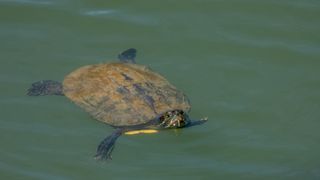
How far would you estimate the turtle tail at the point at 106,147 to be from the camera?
6.27 metres

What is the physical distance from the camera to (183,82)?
24.1 feet

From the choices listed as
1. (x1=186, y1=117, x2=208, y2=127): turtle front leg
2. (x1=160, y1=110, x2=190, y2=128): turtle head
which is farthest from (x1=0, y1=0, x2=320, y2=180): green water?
(x1=160, y1=110, x2=190, y2=128): turtle head

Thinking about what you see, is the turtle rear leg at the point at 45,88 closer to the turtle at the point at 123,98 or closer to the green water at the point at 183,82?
the turtle at the point at 123,98

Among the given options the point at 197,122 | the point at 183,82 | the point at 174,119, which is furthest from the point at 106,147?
the point at 183,82

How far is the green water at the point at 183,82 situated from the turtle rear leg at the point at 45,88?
103 mm

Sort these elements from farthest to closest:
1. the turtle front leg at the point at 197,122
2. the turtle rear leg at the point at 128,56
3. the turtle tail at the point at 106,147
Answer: the turtle rear leg at the point at 128,56, the turtle front leg at the point at 197,122, the turtle tail at the point at 106,147

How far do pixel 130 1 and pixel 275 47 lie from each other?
2231 mm

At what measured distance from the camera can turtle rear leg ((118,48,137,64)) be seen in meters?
7.40

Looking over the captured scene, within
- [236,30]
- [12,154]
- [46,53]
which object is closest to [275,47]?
[236,30]

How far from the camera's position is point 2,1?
8867 millimetres

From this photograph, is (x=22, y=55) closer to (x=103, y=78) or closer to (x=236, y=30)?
(x=103, y=78)

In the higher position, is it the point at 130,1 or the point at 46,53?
the point at 130,1

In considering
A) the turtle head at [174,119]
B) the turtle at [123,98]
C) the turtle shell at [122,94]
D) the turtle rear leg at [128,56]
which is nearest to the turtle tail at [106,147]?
the turtle at [123,98]

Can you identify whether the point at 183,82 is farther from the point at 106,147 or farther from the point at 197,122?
the point at 106,147
